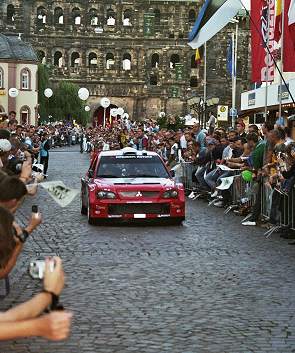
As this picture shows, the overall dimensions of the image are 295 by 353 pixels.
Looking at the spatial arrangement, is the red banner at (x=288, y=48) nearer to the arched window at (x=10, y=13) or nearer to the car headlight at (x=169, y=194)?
the car headlight at (x=169, y=194)

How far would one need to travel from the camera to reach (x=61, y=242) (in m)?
14.1

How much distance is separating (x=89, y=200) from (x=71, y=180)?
47.2 feet

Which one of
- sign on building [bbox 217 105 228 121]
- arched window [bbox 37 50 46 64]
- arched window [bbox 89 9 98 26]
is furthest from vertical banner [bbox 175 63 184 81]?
sign on building [bbox 217 105 228 121]

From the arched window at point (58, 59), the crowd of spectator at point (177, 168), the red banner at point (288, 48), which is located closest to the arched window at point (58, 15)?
the arched window at point (58, 59)

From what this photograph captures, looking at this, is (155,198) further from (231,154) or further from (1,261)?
(1,261)

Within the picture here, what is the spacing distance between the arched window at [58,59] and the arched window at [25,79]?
1327cm

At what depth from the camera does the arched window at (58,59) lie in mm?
100312

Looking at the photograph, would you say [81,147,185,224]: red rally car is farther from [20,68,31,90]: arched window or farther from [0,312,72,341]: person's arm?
[20,68,31,90]: arched window

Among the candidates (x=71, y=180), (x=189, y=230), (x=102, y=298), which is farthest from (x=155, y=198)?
(x=71, y=180)

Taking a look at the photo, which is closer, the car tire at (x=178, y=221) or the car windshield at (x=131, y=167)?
the car tire at (x=178, y=221)

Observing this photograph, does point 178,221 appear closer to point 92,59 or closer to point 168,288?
point 168,288

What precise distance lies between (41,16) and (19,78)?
16.4 meters

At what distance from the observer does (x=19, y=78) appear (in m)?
86.4

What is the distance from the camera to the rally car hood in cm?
1670
